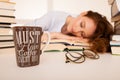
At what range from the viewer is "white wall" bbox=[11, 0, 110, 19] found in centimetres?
162

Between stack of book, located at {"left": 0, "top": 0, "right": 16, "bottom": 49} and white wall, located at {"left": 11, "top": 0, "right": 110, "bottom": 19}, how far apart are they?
3.32 ft

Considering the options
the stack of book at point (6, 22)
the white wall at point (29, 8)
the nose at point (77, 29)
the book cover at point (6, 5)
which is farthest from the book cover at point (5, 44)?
the white wall at point (29, 8)

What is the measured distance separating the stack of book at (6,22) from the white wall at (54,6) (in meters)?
1.01

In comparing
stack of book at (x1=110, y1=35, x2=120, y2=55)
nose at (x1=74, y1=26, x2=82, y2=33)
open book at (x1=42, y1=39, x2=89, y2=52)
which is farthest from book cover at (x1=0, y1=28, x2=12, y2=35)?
nose at (x1=74, y1=26, x2=82, y2=33)

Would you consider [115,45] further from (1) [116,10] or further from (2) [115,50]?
(1) [116,10]

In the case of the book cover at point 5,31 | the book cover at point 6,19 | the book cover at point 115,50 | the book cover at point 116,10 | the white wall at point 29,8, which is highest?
the white wall at point 29,8

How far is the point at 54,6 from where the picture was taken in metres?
1.69

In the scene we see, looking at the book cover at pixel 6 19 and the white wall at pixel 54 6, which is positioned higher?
the white wall at pixel 54 6

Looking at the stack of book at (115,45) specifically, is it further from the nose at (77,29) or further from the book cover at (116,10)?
the nose at (77,29)

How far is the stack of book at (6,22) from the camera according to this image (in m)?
0.61

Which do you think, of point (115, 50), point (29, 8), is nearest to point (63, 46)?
point (115, 50)

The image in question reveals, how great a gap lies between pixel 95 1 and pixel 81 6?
14 centimetres

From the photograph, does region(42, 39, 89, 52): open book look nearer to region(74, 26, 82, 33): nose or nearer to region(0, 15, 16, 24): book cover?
region(0, 15, 16, 24): book cover

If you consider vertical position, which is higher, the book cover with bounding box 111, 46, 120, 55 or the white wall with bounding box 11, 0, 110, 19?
the white wall with bounding box 11, 0, 110, 19
